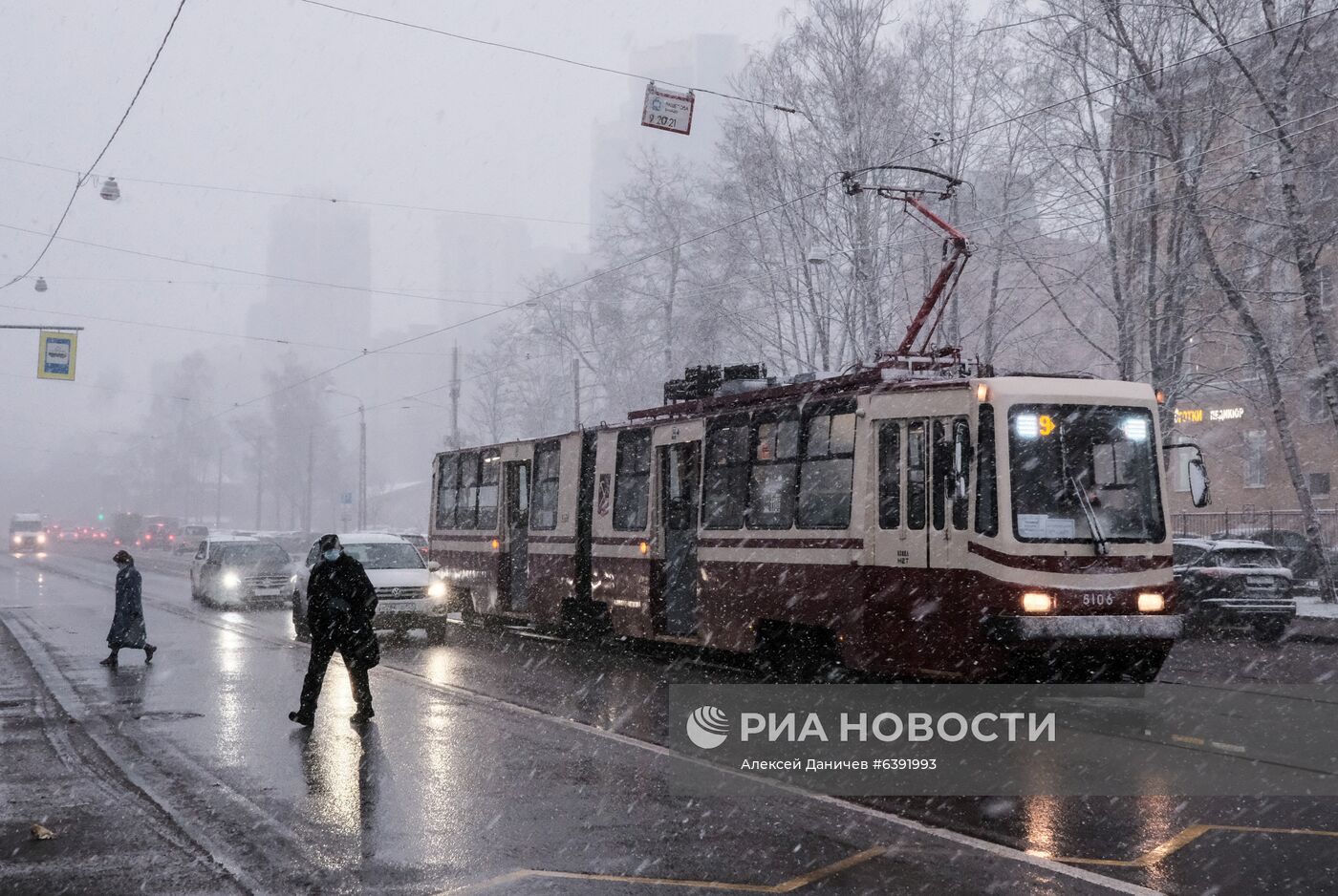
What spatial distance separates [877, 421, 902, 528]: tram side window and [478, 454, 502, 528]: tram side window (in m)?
11.0

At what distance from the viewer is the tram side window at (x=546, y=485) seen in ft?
67.6

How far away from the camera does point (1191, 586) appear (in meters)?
21.4

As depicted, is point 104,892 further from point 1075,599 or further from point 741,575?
point 741,575

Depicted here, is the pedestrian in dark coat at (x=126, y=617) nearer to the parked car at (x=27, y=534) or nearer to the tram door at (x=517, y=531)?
the tram door at (x=517, y=531)

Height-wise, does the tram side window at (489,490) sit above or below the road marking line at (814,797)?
above

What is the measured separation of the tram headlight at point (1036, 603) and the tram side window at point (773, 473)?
3166 millimetres

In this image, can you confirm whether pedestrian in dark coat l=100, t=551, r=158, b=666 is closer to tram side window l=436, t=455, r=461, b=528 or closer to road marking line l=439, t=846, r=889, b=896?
tram side window l=436, t=455, r=461, b=528

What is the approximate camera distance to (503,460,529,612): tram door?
70.9 feet

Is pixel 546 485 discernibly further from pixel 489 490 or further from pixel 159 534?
pixel 159 534

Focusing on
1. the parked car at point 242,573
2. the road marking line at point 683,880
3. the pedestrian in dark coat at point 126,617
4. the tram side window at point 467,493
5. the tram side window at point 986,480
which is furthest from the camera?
the parked car at point 242,573

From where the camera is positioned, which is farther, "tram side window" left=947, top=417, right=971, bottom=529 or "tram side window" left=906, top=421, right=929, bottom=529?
"tram side window" left=906, top=421, right=929, bottom=529

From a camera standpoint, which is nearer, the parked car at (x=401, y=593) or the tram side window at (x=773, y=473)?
the tram side window at (x=773, y=473)

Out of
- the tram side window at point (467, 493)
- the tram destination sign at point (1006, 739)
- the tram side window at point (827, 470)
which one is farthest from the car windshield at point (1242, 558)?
the tram side window at point (467, 493)

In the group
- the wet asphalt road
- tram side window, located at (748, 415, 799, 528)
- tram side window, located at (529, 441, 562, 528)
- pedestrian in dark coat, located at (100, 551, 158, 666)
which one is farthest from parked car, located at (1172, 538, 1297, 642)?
pedestrian in dark coat, located at (100, 551, 158, 666)
